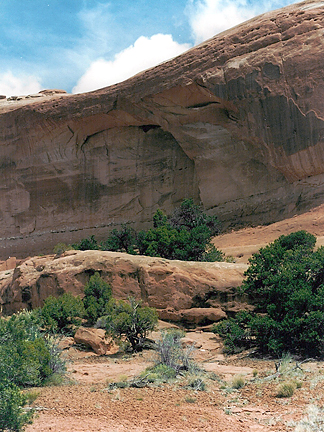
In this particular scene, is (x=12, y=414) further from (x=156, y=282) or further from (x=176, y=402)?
(x=156, y=282)

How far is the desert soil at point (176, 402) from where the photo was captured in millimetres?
6559

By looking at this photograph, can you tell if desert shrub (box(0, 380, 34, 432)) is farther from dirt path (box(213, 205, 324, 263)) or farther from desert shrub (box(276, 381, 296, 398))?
dirt path (box(213, 205, 324, 263))

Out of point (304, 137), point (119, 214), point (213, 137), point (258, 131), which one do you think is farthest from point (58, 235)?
point (304, 137)

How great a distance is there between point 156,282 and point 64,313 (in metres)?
2.70

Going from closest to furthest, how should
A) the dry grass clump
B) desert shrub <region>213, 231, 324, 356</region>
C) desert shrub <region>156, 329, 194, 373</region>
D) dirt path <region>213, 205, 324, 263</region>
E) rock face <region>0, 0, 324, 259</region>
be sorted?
the dry grass clump, desert shrub <region>156, 329, 194, 373</region>, desert shrub <region>213, 231, 324, 356</region>, dirt path <region>213, 205, 324, 263</region>, rock face <region>0, 0, 324, 259</region>

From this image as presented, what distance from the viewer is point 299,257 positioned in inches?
545

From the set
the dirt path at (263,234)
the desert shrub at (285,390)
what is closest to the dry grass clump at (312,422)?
the desert shrub at (285,390)

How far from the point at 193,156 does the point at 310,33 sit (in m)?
8.34

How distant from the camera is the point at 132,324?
12.3m

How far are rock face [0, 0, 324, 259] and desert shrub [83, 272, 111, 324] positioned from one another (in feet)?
36.9

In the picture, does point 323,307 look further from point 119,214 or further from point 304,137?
point 119,214

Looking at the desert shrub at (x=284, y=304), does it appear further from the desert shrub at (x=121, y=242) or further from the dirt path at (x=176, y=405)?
the desert shrub at (x=121, y=242)

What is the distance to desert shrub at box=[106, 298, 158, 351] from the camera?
12172mm

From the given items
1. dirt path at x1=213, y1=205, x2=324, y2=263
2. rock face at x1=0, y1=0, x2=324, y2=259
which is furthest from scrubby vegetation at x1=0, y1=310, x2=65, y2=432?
rock face at x1=0, y1=0, x2=324, y2=259
